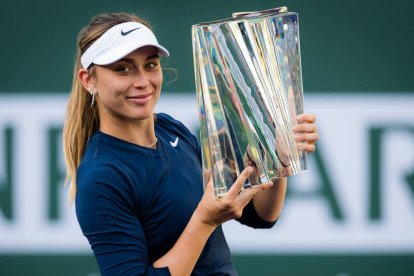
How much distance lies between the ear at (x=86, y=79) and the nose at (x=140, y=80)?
0.12m

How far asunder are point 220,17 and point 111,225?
74.3 inches

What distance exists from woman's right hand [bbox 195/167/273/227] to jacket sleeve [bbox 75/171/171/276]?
0.47 ft

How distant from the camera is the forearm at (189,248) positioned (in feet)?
5.52

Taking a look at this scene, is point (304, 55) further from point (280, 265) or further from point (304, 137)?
point (304, 137)

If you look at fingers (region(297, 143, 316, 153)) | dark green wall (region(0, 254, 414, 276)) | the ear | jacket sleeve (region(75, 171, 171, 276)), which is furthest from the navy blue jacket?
dark green wall (region(0, 254, 414, 276))

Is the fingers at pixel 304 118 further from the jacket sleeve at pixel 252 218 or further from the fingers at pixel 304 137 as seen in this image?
the jacket sleeve at pixel 252 218

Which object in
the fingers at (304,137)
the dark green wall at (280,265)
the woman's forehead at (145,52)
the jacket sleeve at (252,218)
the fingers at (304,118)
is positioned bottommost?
the dark green wall at (280,265)

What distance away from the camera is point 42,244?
3416mm

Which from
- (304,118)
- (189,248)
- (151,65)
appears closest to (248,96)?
(304,118)

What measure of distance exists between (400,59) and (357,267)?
89 cm

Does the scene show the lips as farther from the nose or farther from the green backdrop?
the green backdrop

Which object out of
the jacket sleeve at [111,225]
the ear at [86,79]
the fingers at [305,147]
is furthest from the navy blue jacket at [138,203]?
the fingers at [305,147]

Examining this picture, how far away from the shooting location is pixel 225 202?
1.63 m

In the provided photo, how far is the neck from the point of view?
181 cm
